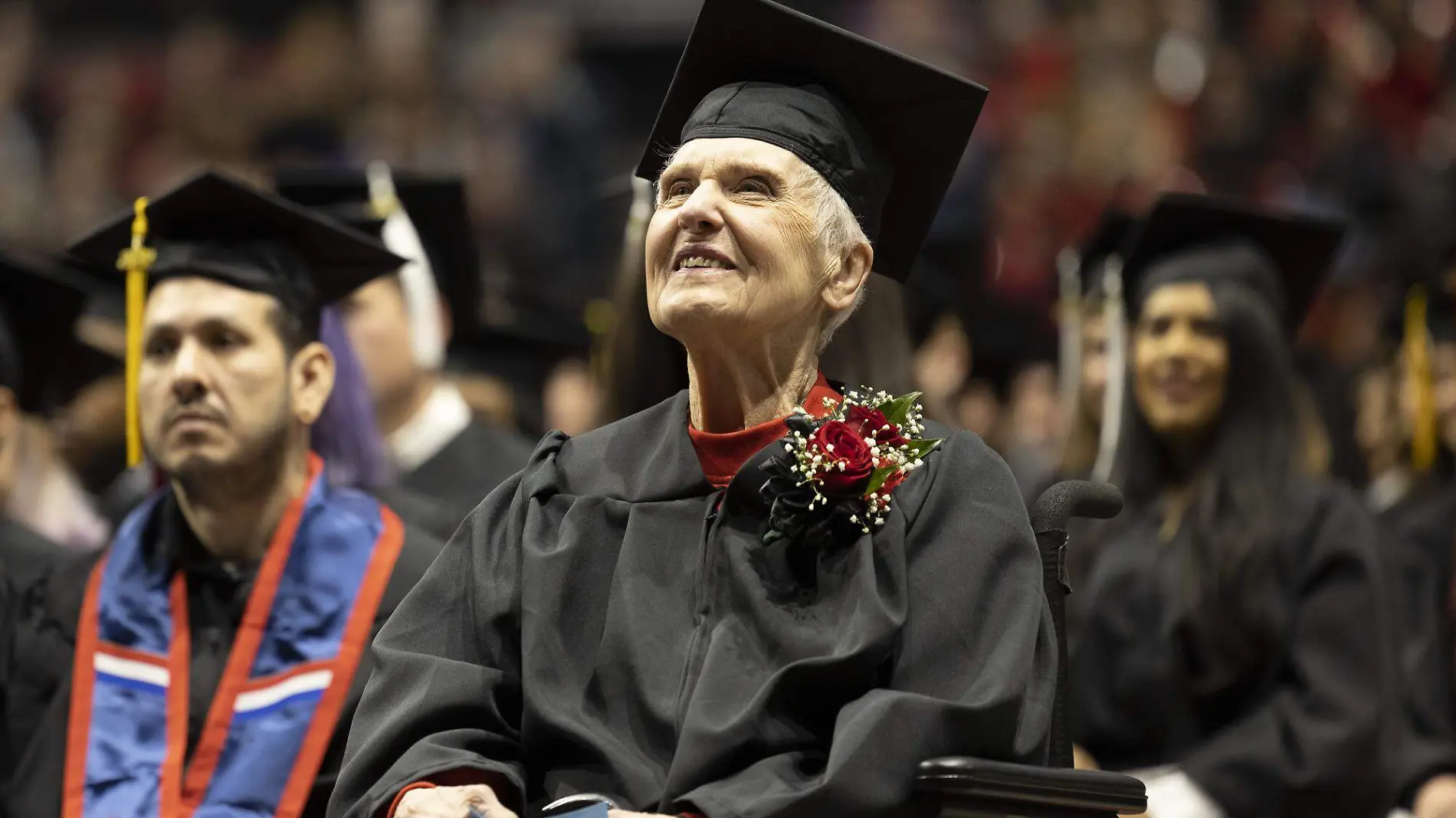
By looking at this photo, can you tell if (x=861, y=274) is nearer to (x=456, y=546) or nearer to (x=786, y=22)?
(x=786, y=22)

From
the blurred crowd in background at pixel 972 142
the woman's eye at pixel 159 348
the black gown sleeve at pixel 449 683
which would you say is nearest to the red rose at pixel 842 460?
the black gown sleeve at pixel 449 683

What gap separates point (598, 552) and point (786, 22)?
36.3 inches

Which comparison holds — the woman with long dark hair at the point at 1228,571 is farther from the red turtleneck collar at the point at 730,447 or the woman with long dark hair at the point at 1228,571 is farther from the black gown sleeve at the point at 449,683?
the black gown sleeve at the point at 449,683

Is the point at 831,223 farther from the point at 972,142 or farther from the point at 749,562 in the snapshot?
the point at 972,142

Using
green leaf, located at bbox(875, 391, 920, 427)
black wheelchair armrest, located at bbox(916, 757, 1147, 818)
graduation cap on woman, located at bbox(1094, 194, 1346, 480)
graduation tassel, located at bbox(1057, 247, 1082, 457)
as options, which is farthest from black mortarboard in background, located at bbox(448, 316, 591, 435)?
black wheelchair armrest, located at bbox(916, 757, 1147, 818)

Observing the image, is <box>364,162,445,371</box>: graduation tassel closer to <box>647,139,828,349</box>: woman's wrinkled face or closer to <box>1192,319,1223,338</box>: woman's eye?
<box>1192,319,1223,338</box>: woman's eye

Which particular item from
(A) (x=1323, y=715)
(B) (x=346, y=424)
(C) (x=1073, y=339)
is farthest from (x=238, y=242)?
(C) (x=1073, y=339)

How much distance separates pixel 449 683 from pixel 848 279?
3.11ft

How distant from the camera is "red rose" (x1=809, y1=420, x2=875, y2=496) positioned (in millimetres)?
2770

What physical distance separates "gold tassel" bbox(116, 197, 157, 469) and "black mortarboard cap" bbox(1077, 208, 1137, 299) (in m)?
3.03

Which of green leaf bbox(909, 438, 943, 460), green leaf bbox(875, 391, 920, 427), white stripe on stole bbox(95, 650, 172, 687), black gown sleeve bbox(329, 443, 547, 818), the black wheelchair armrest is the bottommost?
white stripe on stole bbox(95, 650, 172, 687)

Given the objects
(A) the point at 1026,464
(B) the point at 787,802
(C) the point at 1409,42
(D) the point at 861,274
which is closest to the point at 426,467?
(A) the point at 1026,464

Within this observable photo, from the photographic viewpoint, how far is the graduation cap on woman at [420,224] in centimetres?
571

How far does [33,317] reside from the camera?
16.2 feet
